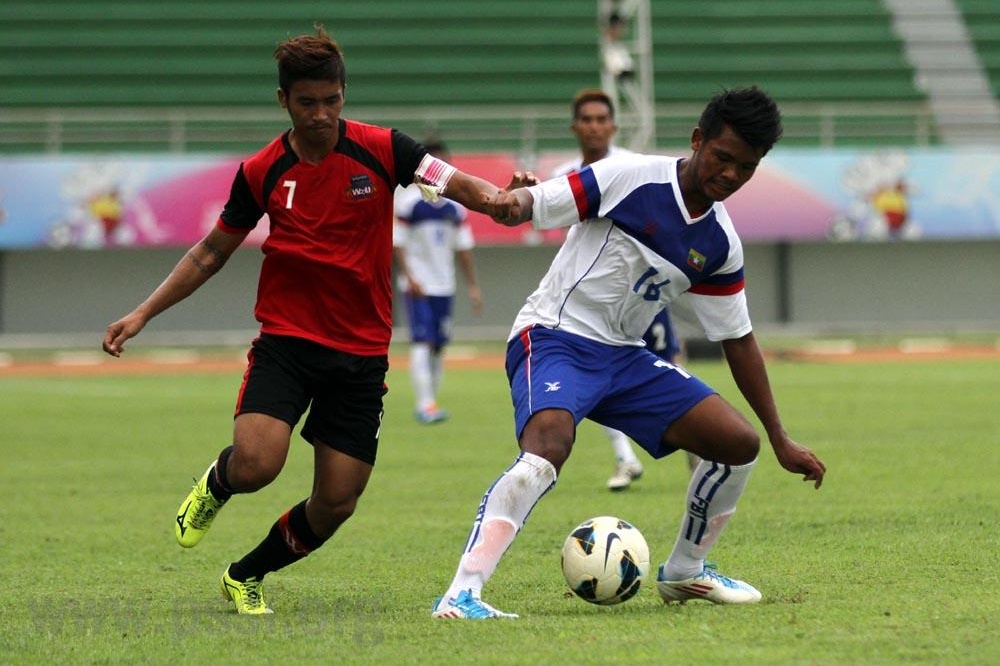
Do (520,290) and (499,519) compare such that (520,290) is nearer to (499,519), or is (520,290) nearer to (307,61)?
(307,61)

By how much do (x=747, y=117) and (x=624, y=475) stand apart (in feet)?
16.4

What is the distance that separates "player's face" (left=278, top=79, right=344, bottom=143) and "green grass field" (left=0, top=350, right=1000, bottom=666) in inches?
77.0

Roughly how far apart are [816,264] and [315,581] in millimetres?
21916

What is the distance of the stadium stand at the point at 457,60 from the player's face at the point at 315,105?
22.0 metres

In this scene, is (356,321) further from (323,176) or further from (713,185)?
(713,185)

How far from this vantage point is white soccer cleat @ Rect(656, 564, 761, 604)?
6.58 m

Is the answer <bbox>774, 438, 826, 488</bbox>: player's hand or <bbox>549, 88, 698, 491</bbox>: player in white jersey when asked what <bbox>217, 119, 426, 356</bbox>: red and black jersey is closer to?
<bbox>774, 438, 826, 488</bbox>: player's hand

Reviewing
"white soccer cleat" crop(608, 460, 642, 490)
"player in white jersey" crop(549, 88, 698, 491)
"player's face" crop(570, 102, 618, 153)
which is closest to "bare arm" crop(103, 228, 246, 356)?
"player in white jersey" crop(549, 88, 698, 491)

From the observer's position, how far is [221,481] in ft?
21.7

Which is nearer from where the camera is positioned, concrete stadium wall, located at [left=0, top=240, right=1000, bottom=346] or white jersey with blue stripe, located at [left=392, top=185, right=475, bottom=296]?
white jersey with blue stripe, located at [left=392, top=185, right=475, bottom=296]

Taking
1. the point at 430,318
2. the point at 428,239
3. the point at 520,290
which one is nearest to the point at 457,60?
the point at 520,290

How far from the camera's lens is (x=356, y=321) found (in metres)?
6.66

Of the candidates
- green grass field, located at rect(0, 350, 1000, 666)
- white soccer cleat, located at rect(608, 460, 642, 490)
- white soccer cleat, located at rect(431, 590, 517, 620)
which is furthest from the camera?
white soccer cleat, located at rect(608, 460, 642, 490)

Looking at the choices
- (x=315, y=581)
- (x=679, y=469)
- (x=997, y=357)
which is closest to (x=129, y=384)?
(x=679, y=469)
